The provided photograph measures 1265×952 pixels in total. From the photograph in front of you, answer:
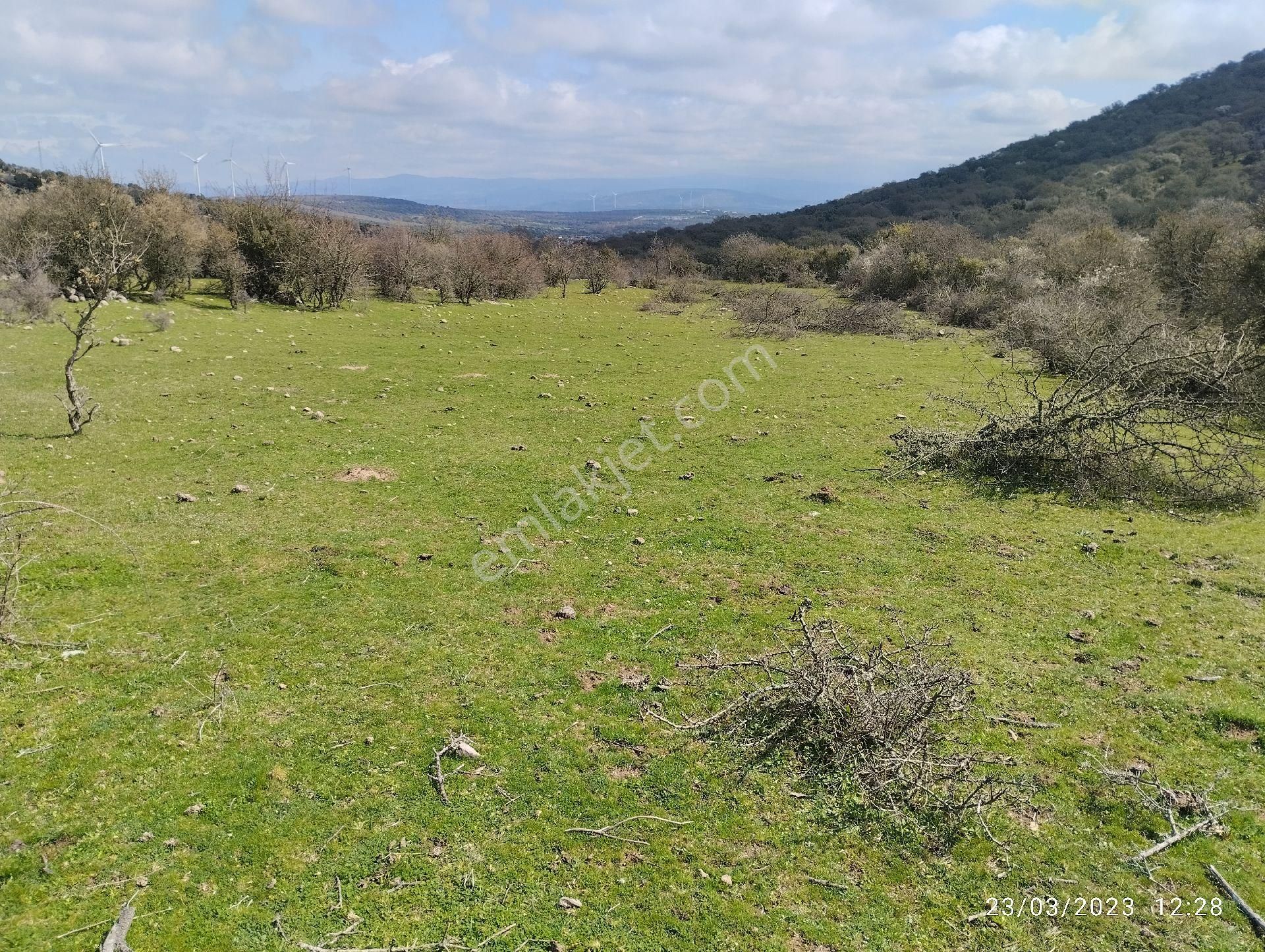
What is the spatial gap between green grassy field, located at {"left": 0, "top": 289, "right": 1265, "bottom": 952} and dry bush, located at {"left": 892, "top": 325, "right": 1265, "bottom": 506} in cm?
97

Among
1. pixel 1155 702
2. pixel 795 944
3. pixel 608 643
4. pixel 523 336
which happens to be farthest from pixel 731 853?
pixel 523 336

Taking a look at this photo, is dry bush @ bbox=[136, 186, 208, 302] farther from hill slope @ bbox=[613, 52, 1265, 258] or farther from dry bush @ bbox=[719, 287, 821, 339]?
hill slope @ bbox=[613, 52, 1265, 258]

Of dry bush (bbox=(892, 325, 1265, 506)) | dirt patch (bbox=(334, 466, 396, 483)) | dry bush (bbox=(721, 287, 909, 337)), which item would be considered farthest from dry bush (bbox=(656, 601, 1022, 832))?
dry bush (bbox=(721, 287, 909, 337))

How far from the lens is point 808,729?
5527mm

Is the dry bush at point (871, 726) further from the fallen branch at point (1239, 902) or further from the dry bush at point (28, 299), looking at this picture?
the dry bush at point (28, 299)

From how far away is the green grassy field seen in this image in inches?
161

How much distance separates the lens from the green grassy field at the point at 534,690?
4.08 meters

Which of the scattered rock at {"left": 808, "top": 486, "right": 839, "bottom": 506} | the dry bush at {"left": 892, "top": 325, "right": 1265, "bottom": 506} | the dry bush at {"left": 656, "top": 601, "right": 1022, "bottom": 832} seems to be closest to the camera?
the dry bush at {"left": 656, "top": 601, "right": 1022, "bottom": 832}

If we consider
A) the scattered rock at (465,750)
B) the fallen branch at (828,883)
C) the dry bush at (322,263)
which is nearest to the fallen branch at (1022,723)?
the fallen branch at (828,883)

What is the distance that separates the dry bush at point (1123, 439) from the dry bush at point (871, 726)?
22.8 ft

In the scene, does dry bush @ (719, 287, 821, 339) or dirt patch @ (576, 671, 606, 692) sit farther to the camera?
dry bush @ (719, 287, 821, 339)

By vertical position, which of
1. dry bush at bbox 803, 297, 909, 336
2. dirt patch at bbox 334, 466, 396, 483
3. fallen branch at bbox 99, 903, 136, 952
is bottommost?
fallen branch at bbox 99, 903, 136, 952

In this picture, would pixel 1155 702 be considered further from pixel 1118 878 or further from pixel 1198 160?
pixel 1198 160

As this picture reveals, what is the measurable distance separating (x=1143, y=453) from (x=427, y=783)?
12738 mm
